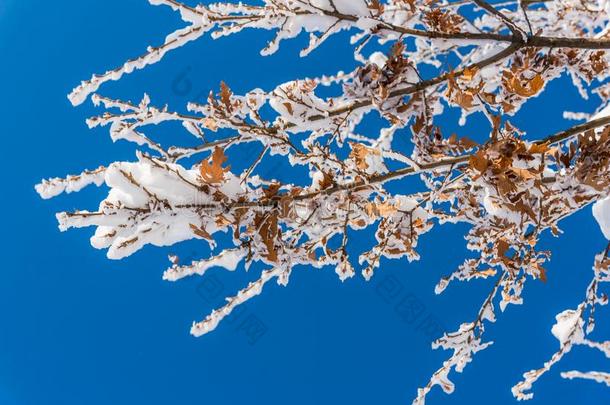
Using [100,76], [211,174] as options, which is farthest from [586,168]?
[100,76]

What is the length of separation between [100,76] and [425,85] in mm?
1631

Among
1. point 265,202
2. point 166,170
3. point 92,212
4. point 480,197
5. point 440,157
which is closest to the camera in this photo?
point 92,212

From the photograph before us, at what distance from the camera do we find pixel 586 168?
5.54 feet

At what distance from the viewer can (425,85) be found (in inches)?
84.2

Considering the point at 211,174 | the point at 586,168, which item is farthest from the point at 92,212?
the point at 586,168

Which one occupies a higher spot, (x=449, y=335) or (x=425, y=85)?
(x=425, y=85)

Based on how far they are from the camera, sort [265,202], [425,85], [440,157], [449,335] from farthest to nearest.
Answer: [449,335] → [425,85] → [440,157] → [265,202]

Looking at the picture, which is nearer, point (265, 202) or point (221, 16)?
point (265, 202)

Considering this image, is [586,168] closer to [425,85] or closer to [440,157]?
[440,157]

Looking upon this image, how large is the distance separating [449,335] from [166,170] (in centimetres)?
210

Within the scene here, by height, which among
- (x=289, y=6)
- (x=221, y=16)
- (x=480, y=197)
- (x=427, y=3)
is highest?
(x=221, y=16)

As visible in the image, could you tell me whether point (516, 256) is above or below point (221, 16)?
below

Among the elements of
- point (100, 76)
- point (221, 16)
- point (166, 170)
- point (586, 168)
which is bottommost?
point (586, 168)

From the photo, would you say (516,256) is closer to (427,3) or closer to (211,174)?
(427,3)
